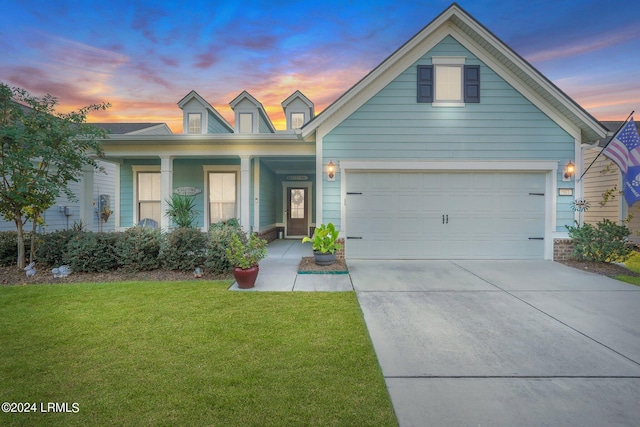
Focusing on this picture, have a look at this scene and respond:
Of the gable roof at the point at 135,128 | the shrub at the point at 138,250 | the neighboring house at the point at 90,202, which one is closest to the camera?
the shrub at the point at 138,250

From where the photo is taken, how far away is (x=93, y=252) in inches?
232

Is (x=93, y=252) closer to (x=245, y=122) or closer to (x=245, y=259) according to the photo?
(x=245, y=259)

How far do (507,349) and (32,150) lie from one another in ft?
27.1

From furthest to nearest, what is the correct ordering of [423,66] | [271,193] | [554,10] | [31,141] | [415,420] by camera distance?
[271,193] < [554,10] < [423,66] < [31,141] < [415,420]

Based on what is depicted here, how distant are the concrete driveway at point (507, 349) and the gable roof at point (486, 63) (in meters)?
4.04

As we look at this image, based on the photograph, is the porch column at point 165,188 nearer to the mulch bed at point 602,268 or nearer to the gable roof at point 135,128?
the gable roof at point 135,128

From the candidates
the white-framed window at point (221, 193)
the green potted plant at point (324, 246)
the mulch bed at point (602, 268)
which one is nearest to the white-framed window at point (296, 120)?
the white-framed window at point (221, 193)

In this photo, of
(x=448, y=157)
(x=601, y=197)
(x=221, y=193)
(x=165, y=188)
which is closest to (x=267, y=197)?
(x=221, y=193)

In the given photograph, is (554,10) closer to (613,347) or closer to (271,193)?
(613,347)

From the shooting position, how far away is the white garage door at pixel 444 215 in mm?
7609

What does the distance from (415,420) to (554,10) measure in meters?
12.1

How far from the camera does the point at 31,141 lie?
5.51 m

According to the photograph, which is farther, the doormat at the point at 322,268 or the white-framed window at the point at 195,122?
the white-framed window at the point at 195,122

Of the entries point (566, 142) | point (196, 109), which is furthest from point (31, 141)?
point (566, 142)
